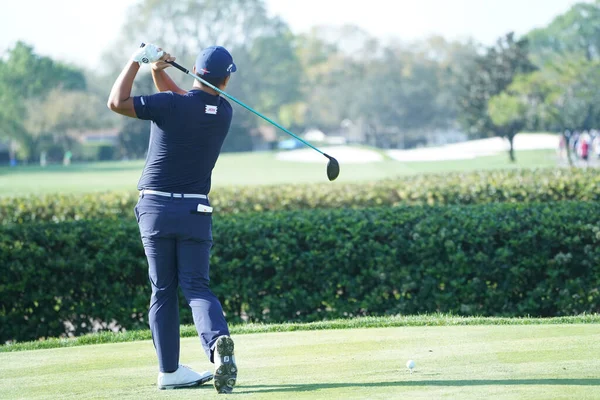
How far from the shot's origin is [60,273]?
29.3ft

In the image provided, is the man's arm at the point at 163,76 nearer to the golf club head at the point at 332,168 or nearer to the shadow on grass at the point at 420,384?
the golf club head at the point at 332,168

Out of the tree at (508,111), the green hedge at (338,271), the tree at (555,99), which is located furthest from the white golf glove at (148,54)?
the tree at (555,99)

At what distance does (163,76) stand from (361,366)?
2.14 metres

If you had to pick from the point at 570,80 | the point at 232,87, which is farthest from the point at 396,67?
the point at 570,80

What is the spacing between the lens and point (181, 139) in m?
5.40

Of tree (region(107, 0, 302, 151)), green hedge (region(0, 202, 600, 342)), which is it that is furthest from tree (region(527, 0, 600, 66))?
green hedge (region(0, 202, 600, 342))

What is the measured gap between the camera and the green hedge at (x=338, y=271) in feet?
29.0

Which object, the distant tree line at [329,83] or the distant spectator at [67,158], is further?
the distant spectator at [67,158]

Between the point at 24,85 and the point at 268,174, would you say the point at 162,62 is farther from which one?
the point at 24,85

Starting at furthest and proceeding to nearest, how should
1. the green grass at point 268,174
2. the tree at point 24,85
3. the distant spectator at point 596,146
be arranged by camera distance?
the tree at point 24,85 < the distant spectator at point 596,146 < the green grass at point 268,174

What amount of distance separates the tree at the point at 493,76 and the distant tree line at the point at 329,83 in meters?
0.10

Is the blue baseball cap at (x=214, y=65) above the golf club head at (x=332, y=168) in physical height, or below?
above

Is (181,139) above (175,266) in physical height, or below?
above

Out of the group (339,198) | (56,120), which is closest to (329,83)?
(56,120)
